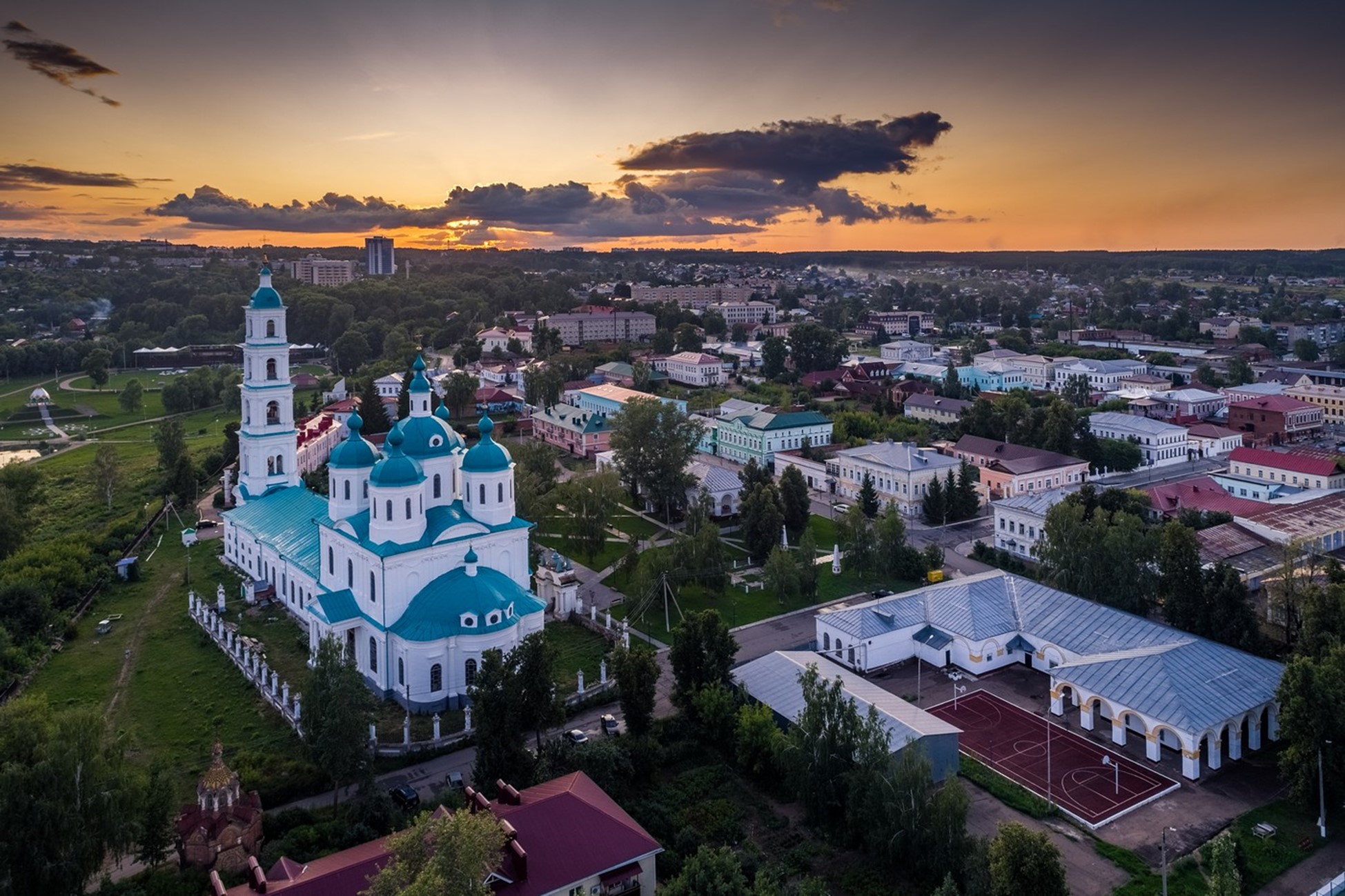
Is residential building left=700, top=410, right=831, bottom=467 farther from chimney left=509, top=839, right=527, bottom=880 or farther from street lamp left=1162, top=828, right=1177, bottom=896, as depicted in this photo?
chimney left=509, top=839, right=527, bottom=880

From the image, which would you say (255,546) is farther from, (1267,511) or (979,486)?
(1267,511)

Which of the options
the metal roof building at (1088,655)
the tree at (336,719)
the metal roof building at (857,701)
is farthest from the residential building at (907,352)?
the tree at (336,719)

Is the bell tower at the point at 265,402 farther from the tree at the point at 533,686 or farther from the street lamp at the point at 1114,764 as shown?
the street lamp at the point at 1114,764

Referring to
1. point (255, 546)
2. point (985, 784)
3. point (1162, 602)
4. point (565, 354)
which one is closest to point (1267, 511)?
point (1162, 602)

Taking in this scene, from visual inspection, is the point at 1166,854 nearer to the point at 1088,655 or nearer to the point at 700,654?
the point at 1088,655

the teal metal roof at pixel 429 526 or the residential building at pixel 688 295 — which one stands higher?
the residential building at pixel 688 295

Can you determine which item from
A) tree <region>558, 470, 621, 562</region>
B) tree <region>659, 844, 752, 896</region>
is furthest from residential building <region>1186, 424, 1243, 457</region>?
tree <region>659, 844, 752, 896</region>

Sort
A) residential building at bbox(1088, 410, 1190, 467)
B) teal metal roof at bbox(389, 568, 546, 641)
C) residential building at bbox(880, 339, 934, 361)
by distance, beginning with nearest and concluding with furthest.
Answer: teal metal roof at bbox(389, 568, 546, 641) → residential building at bbox(1088, 410, 1190, 467) → residential building at bbox(880, 339, 934, 361)
